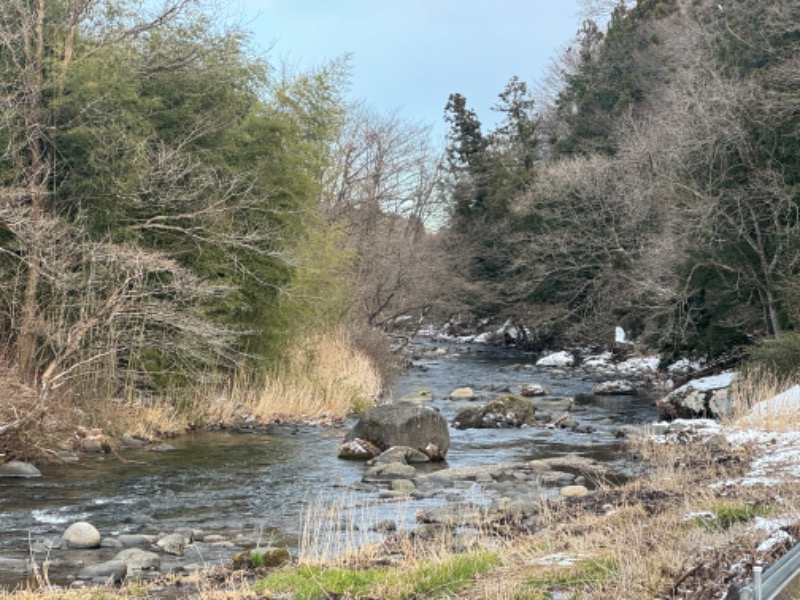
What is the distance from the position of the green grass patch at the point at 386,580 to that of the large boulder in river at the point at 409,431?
8505 millimetres

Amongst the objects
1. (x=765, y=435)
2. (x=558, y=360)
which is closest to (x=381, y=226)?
(x=558, y=360)

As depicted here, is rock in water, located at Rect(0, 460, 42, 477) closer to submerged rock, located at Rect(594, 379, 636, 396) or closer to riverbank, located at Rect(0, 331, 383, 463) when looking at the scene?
riverbank, located at Rect(0, 331, 383, 463)

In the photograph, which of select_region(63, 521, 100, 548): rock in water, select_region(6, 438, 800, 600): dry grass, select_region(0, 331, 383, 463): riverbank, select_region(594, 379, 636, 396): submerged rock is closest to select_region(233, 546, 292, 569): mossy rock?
select_region(6, 438, 800, 600): dry grass


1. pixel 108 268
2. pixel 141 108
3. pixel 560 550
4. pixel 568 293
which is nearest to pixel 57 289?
pixel 108 268

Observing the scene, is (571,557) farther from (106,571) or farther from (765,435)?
(765,435)

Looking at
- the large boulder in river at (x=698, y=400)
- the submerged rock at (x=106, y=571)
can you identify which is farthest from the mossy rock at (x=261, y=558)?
the large boulder in river at (x=698, y=400)

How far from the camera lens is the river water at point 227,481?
33.8ft

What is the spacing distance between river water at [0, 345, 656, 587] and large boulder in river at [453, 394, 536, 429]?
0.56 m

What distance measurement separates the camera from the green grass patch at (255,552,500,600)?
5969mm

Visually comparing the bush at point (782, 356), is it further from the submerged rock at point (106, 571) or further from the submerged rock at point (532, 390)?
the submerged rock at point (106, 571)

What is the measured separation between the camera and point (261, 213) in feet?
66.7

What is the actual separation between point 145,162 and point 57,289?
2.96m

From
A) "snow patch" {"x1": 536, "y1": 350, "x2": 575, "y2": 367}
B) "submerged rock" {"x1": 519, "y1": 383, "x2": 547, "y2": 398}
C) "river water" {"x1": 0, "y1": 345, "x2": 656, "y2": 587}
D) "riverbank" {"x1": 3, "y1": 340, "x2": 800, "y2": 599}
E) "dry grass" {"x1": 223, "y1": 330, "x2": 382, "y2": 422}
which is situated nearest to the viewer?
"riverbank" {"x1": 3, "y1": 340, "x2": 800, "y2": 599}

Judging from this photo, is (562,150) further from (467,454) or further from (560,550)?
(560,550)
